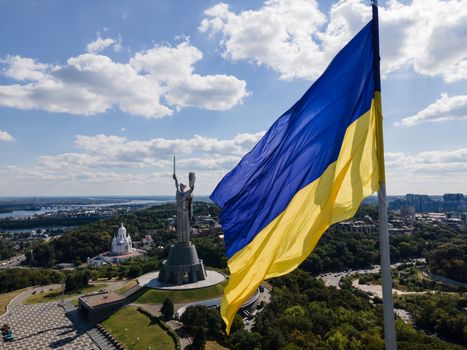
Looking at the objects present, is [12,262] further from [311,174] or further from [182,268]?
[311,174]

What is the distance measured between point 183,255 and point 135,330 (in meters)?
9.00

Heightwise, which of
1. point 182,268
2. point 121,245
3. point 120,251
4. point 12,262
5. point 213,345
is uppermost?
point 182,268

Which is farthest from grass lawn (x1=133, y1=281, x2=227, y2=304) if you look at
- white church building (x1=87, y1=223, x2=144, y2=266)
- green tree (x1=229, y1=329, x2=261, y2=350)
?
white church building (x1=87, y1=223, x2=144, y2=266)

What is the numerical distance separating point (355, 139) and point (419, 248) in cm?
7477

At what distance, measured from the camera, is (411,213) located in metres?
134

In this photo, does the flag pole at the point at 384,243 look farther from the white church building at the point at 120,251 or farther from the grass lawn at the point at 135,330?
the white church building at the point at 120,251

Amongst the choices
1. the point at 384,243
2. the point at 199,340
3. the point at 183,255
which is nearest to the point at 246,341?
the point at 199,340

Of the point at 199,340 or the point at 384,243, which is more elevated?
the point at 384,243

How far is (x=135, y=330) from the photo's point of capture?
28.1 metres

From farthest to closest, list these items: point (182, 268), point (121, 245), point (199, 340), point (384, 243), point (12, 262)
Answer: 1. point (121, 245)
2. point (12, 262)
3. point (182, 268)
4. point (199, 340)
5. point (384, 243)

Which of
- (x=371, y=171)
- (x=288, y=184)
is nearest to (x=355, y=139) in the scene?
(x=371, y=171)

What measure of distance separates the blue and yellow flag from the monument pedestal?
28.3 m

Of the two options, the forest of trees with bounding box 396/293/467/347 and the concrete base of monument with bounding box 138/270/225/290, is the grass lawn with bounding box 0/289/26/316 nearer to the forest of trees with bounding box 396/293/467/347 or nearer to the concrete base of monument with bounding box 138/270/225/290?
the concrete base of monument with bounding box 138/270/225/290

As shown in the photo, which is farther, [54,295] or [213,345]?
[54,295]
